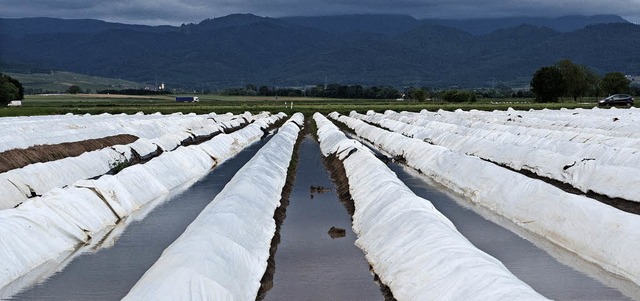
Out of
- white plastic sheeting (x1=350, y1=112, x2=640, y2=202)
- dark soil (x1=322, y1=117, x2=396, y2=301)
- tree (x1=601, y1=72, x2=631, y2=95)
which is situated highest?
white plastic sheeting (x1=350, y1=112, x2=640, y2=202)

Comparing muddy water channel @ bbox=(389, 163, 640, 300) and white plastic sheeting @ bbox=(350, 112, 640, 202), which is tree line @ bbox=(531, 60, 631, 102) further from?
muddy water channel @ bbox=(389, 163, 640, 300)

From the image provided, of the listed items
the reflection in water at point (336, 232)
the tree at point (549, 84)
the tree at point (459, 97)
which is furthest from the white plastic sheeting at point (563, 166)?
the tree at point (459, 97)

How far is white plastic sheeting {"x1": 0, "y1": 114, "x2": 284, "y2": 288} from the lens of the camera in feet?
34.8

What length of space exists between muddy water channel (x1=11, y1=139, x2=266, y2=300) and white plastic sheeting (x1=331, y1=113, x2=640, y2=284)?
6.01 meters

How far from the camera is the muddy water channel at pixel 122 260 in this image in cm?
966

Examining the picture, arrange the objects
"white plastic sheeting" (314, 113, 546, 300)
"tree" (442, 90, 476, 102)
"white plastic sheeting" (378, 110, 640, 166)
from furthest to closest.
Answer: "tree" (442, 90, 476, 102) < "white plastic sheeting" (378, 110, 640, 166) < "white plastic sheeting" (314, 113, 546, 300)

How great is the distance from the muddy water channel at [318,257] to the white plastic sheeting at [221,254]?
1.18 feet

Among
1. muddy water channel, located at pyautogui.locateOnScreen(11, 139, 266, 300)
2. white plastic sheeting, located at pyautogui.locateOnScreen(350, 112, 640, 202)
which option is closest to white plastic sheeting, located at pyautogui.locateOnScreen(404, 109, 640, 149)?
white plastic sheeting, located at pyautogui.locateOnScreen(350, 112, 640, 202)

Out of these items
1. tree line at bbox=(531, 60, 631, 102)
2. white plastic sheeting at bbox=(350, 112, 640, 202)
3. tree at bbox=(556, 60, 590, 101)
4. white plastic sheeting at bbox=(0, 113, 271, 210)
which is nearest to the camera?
white plastic sheeting at bbox=(0, 113, 271, 210)

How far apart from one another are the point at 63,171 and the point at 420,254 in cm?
1084

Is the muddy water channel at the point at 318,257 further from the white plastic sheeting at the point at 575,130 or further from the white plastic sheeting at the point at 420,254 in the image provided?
the white plastic sheeting at the point at 575,130

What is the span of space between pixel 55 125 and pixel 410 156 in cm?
1698

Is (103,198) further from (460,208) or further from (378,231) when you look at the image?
(460,208)

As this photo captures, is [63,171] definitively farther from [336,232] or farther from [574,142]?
[574,142]
